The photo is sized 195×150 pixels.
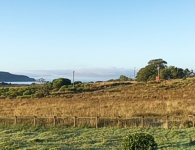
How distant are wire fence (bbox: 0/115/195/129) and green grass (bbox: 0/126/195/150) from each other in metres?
0.65

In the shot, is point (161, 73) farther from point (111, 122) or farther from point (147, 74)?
point (111, 122)

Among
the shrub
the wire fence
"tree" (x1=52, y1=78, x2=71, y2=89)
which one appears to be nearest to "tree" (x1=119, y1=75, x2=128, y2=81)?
"tree" (x1=52, y1=78, x2=71, y2=89)

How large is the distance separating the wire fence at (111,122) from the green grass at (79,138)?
65cm

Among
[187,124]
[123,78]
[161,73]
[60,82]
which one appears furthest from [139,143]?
[123,78]

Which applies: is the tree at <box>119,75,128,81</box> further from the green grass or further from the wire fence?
the green grass

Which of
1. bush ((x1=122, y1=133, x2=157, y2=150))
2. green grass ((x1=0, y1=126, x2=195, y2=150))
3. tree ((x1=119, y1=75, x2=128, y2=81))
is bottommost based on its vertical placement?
green grass ((x1=0, y1=126, x2=195, y2=150))

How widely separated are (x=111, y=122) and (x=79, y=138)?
3.53 m

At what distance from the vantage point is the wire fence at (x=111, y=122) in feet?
48.0

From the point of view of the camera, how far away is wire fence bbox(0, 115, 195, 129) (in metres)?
14.6

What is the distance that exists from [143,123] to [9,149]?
266 inches

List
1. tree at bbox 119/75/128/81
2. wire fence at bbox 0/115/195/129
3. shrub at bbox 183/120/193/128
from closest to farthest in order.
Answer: shrub at bbox 183/120/193/128 < wire fence at bbox 0/115/195/129 < tree at bbox 119/75/128/81

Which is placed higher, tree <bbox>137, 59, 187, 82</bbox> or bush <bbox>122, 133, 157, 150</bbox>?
tree <bbox>137, 59, 187, 82</bbox>

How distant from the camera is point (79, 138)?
39.5ft

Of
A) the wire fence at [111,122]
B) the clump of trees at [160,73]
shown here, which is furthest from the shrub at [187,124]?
the clump of trees at [160,73]
